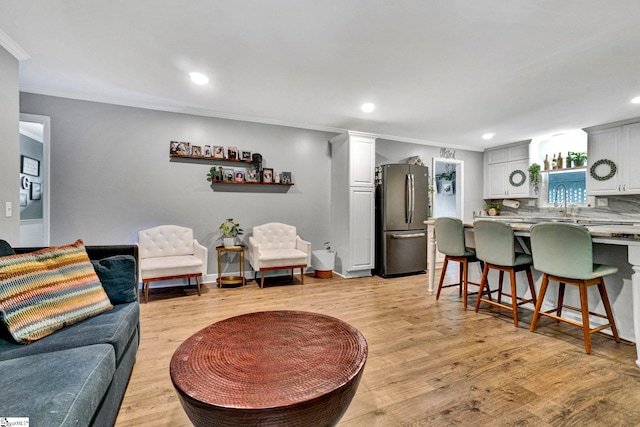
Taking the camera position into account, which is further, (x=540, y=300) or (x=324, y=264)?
(x=324, y=264)

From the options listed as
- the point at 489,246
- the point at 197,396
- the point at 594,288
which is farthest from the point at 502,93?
the point at 197,396

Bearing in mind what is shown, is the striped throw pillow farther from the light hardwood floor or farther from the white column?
the white column

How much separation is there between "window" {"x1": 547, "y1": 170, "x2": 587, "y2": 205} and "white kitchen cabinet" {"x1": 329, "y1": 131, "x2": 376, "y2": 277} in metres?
3.64

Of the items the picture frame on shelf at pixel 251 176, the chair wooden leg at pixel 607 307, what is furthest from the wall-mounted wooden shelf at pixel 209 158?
the chair wooden leg at pixel 607 307

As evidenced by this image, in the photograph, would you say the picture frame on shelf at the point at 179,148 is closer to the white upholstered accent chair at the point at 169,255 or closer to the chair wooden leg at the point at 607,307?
the white upholstered accent chair at the point at 169,255

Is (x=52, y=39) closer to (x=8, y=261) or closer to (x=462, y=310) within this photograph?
(x=8, y=261)

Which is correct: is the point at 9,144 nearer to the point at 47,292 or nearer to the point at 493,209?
the point at 47,292

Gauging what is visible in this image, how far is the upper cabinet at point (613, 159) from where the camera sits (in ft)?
14.2

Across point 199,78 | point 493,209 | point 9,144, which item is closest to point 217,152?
point 199,78

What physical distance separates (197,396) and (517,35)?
3.10m

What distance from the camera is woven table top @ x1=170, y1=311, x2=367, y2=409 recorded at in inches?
39.3

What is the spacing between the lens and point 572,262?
7.43 feet

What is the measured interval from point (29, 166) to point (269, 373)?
5.61 metres

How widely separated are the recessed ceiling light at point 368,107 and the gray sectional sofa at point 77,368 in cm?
323
